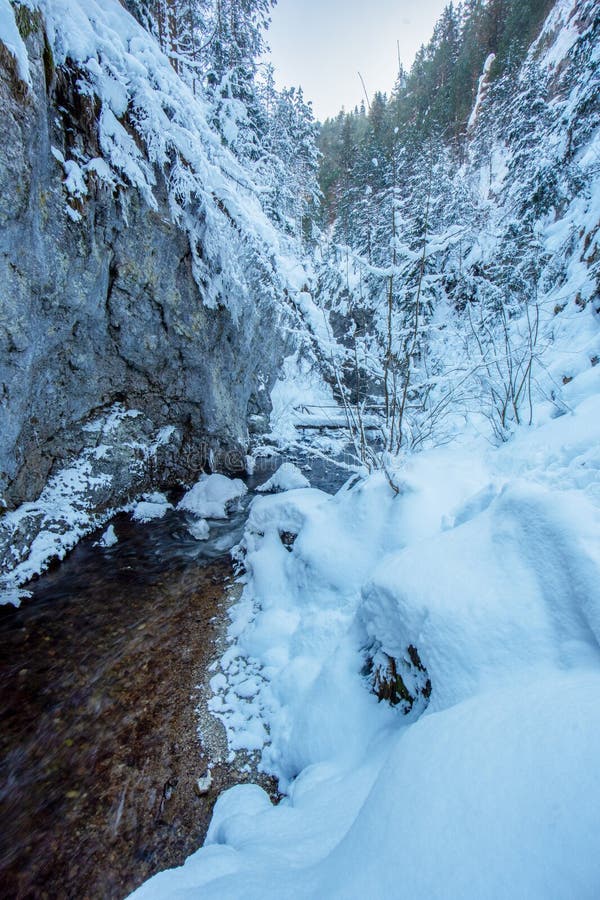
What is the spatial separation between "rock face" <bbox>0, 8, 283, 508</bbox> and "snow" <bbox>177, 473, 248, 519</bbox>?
3.74 ft

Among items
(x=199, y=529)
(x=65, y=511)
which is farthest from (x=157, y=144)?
(x=199, y=529)

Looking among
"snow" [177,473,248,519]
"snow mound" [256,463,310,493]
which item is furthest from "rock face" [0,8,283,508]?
"snow mound" [256,463,310,493]

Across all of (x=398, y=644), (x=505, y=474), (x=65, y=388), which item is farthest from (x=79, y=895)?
(x=65, y=388)

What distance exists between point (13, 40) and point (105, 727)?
24.7 ft

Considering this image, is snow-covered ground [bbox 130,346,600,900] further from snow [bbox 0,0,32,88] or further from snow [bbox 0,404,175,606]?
snow [bbox 0,0,32,88]

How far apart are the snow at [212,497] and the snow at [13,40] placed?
7.05m

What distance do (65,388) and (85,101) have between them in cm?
452

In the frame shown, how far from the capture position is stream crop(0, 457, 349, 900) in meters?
2.49

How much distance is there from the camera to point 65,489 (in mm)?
6594

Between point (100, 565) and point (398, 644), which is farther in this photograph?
point (100, 565)

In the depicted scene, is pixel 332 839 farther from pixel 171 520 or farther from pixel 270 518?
pixel 171 520


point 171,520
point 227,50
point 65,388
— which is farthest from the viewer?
point 227,50

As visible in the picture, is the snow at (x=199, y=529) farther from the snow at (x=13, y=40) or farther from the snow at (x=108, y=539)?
the snow at (x=13, y=40)

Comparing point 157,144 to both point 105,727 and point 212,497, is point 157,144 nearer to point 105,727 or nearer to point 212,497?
point 212,497
